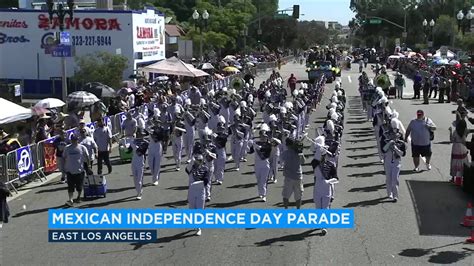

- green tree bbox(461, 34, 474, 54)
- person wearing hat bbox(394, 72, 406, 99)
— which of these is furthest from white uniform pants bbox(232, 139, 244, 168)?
green tree bbox(461, 34, 474, 54)

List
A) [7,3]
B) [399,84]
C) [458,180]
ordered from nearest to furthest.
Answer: [458,180] → [399,84] → [7,3]

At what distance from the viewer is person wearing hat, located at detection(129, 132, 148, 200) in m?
14.6

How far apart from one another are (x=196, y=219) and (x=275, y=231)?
1.43 meters

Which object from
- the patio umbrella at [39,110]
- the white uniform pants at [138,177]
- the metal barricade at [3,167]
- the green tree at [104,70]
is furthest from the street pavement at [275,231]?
the green tree at [104,70]

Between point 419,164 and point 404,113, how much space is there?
13.3 metres

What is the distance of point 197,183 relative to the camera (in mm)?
11859

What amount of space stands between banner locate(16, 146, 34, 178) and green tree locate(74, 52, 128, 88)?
19452mm

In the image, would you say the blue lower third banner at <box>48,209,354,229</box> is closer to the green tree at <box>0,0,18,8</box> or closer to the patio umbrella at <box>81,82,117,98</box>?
the patio umbrella at <box>81,82,117,98</box>

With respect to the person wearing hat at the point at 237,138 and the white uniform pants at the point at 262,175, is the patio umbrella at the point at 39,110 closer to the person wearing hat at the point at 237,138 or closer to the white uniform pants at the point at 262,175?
the person wearing hat at the point at 237,138

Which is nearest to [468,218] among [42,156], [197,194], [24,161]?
[197,194]

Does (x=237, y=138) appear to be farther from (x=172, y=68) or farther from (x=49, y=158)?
(x=172, y=68)

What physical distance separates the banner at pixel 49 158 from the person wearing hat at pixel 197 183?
6838 millimetres

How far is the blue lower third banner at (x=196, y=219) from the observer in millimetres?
12008

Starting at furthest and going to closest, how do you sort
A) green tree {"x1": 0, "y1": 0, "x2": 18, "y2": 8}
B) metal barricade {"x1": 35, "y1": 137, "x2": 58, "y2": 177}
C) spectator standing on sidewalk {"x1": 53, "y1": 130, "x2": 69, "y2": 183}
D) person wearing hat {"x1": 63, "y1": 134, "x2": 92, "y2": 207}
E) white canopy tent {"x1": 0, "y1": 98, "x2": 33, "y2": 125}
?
green tree {"x1": 0, "y1": 0, "x2": 18, "y2": 8} → metal barricade {"x1": 35, "y1": 137, "x2": 58, "y2": 177} → white canopy tent {"x1": 0, "y1": 98, "x2": 33, "y2": 125} → spectator standing on sidewalk {"x1": 53, "y1": 130, "x2": 69, "y2": 183} → person wearing hat {"x1": 63, "y1": 134, "x2": 92, "y2": 207}
